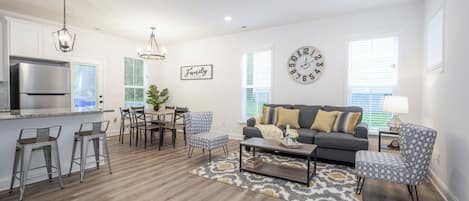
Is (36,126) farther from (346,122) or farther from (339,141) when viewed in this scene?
(346,122)

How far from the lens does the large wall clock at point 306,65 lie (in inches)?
191

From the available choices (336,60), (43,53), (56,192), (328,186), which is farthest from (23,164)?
(336,60)

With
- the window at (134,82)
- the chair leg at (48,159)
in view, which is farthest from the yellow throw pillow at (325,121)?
the window at (134,82)

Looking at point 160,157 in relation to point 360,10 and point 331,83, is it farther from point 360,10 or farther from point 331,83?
point 360,10

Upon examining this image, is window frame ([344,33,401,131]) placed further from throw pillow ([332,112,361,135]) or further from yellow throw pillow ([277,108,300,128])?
yellow throw pillow ([277,108,300,128])

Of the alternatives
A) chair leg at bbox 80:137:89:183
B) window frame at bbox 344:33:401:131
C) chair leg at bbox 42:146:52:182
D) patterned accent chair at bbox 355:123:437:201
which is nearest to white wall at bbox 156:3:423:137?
window frame at bbox 344:33:401:131

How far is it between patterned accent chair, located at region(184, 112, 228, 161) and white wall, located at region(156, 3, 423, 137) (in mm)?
1608

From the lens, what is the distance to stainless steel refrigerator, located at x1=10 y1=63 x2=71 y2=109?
439 centimetres

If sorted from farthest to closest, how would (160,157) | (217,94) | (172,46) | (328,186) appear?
(172,46), (217,94), (160,157), (328,186)

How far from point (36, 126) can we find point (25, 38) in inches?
102

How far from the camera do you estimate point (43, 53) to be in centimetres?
479

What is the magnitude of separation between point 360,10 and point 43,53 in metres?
6.34

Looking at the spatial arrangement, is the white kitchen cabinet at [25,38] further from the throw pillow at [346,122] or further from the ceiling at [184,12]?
the throw pillow at [346,122]

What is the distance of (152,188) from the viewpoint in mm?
2896
